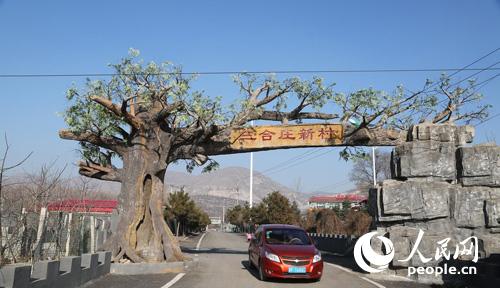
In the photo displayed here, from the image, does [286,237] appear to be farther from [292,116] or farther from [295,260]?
[292,116]

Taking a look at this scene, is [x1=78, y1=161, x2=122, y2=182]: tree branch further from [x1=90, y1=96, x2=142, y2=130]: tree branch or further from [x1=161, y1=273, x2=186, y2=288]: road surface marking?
[x1=161, y1=273, x2=186, y2=288]: road surface marking

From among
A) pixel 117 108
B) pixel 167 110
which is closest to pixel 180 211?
pixel 167 110

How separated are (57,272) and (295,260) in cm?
625

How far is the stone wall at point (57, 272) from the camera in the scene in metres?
8.42

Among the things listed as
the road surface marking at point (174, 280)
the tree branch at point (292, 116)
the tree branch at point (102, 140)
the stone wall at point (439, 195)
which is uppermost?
the tree branch at point (292, 116)

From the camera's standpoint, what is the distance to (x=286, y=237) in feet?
50.7

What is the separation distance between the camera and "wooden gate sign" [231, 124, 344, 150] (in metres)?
20.1

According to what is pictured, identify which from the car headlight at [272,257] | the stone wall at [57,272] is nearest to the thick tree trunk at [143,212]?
the stone wall at [57,272]

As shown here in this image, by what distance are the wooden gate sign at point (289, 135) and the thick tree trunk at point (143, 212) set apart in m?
3.65

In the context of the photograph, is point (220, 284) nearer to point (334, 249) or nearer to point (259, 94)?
point (259, 94)

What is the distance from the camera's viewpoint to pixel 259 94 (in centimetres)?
2019

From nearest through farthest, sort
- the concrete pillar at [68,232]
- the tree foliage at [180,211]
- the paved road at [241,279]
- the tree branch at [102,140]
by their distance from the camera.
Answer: the paved road at [241,279] → the concrete pillar at [68,232] → the tree branch at [102,140] → the tree foliage at [180,211]

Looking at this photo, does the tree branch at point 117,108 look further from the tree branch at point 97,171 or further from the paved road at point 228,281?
the paved road at point 228,281

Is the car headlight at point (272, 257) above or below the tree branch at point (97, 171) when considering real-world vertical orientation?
below
